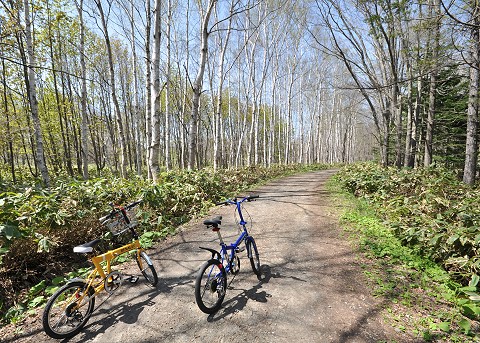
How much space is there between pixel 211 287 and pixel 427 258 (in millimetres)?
Result: 3693

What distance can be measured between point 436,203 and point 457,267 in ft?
6.73

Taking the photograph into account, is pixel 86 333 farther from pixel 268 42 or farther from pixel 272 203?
pixel 268 42

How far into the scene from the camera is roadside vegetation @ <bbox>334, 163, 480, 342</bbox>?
2.74 meters

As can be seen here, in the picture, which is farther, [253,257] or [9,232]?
[253,257]

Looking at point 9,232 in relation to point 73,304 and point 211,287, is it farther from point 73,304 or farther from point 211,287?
point 211,287

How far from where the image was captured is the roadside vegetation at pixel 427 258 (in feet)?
9.00

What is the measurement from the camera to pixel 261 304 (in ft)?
10.1

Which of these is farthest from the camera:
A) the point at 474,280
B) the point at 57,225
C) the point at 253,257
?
the point at 57,225

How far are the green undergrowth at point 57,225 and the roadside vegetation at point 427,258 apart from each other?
4.37 meters

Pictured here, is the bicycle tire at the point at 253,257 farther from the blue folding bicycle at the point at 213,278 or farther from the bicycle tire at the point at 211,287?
the bicycle tire at the point at 211,287

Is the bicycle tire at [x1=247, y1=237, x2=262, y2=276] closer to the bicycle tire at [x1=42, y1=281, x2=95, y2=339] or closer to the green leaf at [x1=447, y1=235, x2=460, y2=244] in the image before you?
the bicycle tire at [x1=42, y1=281, x2=95, y2=339]

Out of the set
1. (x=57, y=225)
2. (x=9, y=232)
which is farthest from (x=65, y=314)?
(x=57, y=225)

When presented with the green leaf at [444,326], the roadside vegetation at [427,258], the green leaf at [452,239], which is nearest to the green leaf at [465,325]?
the roadside vegetation at [427,258]

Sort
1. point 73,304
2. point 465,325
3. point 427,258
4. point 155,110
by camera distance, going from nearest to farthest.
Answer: point 465,325 < point 73,304 < point 427,258 < point 155,110
